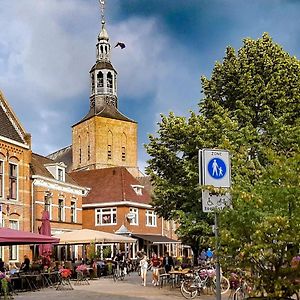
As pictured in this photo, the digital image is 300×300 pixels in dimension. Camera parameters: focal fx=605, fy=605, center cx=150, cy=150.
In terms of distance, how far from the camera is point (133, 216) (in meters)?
55.2

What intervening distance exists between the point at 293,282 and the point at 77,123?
261 ft

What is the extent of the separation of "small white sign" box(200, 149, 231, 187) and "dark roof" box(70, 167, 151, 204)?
45.3 meters

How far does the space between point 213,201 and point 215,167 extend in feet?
2.03

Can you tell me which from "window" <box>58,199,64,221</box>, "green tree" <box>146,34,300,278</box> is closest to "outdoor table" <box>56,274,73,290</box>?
"green tree" <box>146,34,300,278</box>

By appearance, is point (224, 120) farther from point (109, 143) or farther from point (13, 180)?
point (109, 143)

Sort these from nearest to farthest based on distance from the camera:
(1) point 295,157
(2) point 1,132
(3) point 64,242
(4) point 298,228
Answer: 1. (4) point 298,228
2. (1) point 295,157
3. (3) point 64,242
4. (2) point 1,132

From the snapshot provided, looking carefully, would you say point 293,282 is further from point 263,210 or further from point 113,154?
point 113,154

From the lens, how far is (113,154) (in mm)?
83938

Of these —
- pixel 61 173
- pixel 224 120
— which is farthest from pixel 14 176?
pixel 224 120

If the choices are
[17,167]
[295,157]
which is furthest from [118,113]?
[295,157]

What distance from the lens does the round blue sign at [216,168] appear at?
32.3 feet

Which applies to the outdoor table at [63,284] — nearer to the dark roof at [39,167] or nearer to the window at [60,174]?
the dark roof at [39,167]

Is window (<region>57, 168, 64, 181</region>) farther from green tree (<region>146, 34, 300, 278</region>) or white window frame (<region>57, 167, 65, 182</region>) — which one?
green tree (<region>146, 34, 300, 278</region>)

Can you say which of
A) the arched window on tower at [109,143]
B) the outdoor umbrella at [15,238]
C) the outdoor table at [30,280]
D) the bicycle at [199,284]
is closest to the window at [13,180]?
the outdoor table at [30,280]
